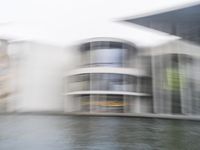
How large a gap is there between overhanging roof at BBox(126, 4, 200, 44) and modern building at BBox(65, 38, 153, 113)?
375cm

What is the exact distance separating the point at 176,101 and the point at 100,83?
13.2 feet

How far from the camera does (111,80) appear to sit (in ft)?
60.6

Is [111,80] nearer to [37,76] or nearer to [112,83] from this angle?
[112,83]

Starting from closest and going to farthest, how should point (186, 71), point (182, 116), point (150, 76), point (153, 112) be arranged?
point (182, 116)
point (186, 71)
point (153, 112)
point (150, 76)

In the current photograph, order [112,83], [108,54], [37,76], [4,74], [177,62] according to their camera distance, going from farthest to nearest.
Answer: [37,76], [4,74], [108,54], [112,83], [177,62]

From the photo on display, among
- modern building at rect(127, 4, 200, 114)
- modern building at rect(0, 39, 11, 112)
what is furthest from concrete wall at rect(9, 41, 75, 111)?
modern building at rect(127, 4, 200, 114)

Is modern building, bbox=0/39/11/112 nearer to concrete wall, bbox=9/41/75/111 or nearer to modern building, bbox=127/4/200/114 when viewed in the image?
concrete wall, bbox=9/41/75/111

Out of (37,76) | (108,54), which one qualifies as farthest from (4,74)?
(108,54)

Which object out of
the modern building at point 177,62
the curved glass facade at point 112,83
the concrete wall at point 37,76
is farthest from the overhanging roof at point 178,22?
the concrete wall at point 37,76

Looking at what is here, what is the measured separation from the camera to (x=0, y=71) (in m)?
22.7

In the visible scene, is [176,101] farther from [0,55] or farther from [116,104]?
[0,55]

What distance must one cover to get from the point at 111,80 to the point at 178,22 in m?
5.25

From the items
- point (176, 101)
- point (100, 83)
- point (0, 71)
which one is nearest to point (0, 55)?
point (0, 71)

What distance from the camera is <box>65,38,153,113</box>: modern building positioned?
59.6ft
